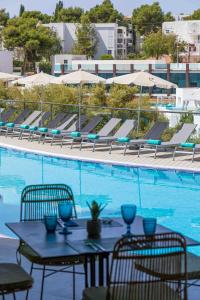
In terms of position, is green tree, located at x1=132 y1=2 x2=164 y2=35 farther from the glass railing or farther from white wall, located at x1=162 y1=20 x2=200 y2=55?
the glass railing

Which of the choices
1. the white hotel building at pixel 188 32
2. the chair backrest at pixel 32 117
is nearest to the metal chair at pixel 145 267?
the chair backrest at pixel 32 117

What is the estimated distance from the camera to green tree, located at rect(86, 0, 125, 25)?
308 ft

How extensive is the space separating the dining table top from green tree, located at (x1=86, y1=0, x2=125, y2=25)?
9051 cm

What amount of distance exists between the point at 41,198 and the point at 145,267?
166 cm

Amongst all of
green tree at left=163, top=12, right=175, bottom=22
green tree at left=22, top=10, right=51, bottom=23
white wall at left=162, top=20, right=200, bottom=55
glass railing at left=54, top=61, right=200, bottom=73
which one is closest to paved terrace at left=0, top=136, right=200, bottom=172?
glass railing at left=54, top=61, right=200, bottom=73

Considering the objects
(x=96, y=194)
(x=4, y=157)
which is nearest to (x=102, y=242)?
(x=96, y=194)

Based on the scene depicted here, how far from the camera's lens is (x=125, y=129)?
563 inches

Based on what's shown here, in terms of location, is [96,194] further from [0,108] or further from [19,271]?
[0,108]

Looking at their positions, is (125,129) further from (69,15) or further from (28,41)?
(69,15)

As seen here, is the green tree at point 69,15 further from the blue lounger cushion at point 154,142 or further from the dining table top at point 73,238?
the dining table top at point 73,238

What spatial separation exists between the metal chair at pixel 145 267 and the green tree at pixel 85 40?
75871 mm

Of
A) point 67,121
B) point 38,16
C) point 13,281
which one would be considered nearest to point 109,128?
point 67,121

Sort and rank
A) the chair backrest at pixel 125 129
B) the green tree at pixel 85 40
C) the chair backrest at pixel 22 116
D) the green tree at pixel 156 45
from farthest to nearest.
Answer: the green tree at pixel 85 40, the green tree at pixel 156 45, the chair backrest at pixel 22 116, the chair backrest at pixel 125 129

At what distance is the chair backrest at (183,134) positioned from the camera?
1325 centimetres
